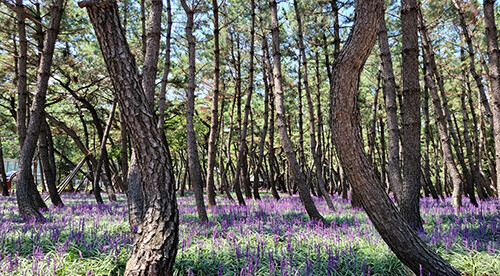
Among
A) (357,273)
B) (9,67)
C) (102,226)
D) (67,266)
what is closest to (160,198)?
(67,266)

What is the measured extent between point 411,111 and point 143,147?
4428 millimetres

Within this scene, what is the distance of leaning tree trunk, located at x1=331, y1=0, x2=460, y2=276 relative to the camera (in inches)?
119

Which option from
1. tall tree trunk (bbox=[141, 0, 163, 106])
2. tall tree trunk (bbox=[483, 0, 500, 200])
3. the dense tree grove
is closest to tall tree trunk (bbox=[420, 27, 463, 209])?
the dense tree grove

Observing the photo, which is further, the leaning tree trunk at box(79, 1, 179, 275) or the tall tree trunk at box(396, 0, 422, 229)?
the tall tree trunk at box(396, 0, 422, 229)

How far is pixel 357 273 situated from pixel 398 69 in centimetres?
1289

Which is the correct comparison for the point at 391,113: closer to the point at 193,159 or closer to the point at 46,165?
the point at 193,159

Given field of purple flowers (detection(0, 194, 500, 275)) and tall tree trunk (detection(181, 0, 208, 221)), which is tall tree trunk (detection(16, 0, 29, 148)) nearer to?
field of purple flowers (detection(0, 194, 500, 275))

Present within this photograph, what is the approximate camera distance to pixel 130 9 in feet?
42.4

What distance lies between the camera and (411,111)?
17.2ft

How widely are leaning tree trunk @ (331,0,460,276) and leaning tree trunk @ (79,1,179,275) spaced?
1.87 m

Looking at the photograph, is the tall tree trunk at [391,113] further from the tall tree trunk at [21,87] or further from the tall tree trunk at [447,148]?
the tall tree trunk at [21,87]

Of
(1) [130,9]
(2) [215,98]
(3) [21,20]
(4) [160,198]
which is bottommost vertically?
(4) [160,198]

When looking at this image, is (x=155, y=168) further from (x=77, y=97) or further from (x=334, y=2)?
(x=77, y=97)

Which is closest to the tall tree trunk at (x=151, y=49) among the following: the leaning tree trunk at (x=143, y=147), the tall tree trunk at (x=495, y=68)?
the leaning tree trunk at (x=143, y=147)
